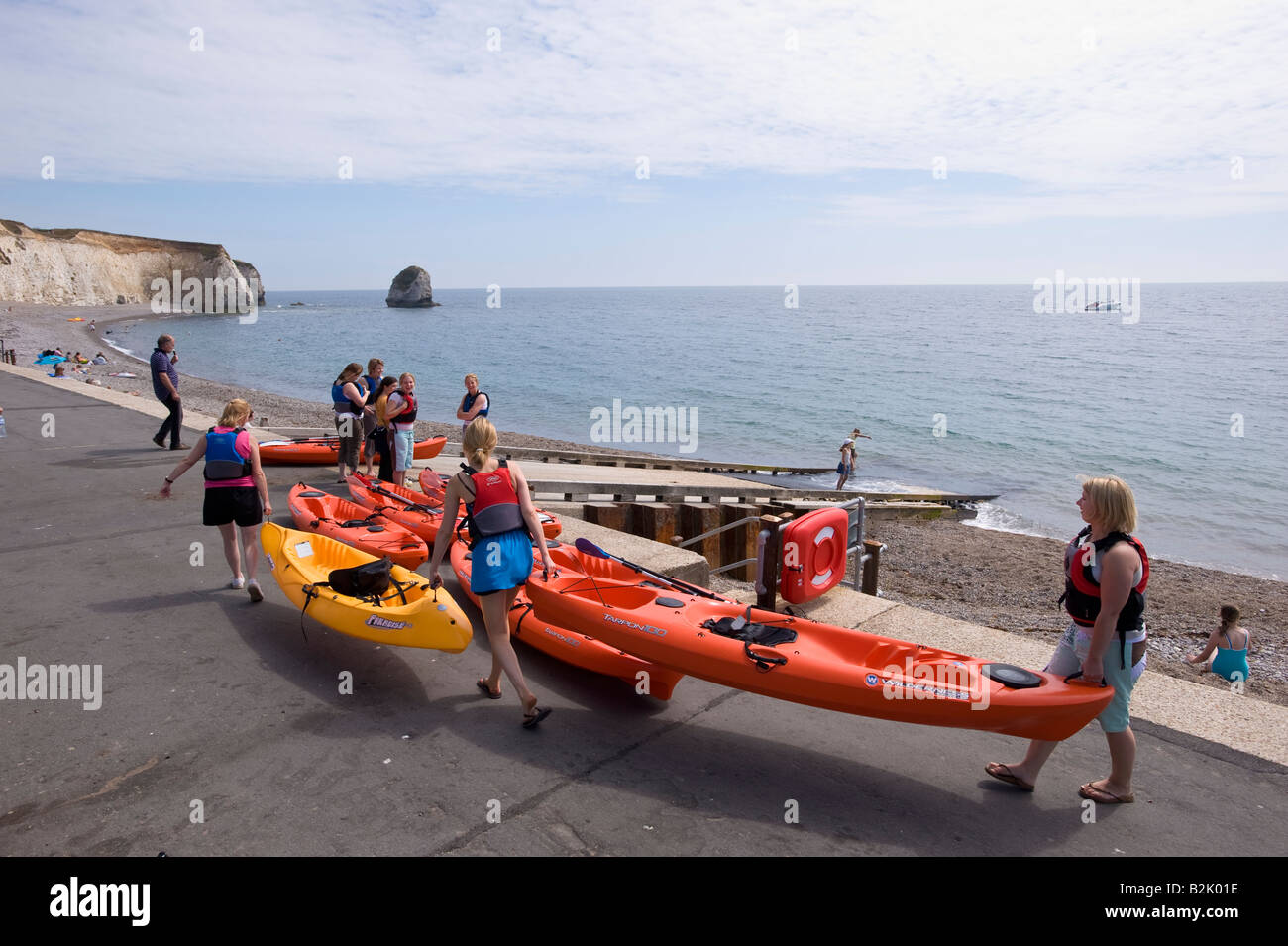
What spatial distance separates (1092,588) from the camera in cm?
443

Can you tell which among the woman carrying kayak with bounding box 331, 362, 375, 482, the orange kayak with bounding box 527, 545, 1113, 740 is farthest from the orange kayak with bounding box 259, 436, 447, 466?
the orange kayak with bounding box 527, 545, 1113, 740

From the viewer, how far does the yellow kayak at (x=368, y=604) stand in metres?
5.76

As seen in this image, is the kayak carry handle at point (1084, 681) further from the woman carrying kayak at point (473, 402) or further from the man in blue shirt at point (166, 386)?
the man in blue shirt at point (166, 386)

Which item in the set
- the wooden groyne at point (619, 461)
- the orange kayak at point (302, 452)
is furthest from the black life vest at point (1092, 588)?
the wooden groyne at point (619, 461)

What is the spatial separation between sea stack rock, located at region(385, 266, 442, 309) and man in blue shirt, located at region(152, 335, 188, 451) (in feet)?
596

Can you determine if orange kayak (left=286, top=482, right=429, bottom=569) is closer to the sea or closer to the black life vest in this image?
the black life vest

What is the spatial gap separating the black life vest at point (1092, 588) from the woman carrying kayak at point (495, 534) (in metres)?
3.37

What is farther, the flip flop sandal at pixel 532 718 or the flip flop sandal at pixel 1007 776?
the flip flop sandal at pixel 532 718

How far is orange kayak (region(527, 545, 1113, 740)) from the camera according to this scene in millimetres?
4562

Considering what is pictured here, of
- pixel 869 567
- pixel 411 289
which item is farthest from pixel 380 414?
pixel 411 289

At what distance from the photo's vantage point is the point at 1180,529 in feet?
76.3
